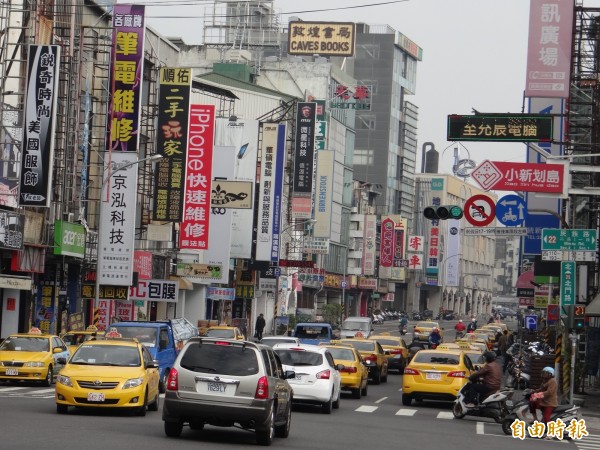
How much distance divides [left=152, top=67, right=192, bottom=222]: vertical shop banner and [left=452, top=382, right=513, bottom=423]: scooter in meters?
33.6

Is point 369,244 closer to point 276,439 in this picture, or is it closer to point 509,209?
point 509,209

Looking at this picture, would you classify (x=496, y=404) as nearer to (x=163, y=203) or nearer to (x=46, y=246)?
(x=46, y=246)

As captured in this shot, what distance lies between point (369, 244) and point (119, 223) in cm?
9567

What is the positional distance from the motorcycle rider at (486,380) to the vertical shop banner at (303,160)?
223 feet

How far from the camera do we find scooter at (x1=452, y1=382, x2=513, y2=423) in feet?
93.1

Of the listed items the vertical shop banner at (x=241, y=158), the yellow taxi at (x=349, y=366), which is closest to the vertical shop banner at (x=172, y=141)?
the vertical shop banner at (x=241, y=158)

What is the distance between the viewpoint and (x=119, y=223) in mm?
54062

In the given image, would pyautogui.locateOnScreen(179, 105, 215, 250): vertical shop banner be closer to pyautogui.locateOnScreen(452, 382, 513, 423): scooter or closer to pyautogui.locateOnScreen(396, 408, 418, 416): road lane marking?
pyautogui.locateOnScreen(396, 408, 418, 416): road lane marking

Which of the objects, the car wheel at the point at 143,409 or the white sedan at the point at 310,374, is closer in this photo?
the car wheel at the point at 143,409

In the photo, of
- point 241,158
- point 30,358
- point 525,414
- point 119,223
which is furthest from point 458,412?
point 241,158

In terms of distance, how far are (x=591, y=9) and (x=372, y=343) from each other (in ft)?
42.9

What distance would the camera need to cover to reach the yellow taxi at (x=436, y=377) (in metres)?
33.0

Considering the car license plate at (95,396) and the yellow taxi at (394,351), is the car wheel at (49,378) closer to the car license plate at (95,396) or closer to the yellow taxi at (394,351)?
the car license plate at (95,396)

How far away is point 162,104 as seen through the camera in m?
61.4
